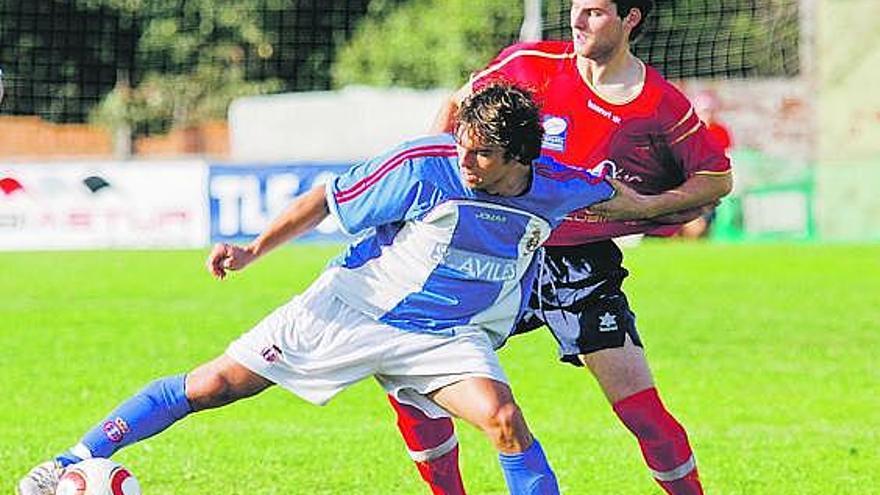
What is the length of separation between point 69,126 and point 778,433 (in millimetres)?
27579

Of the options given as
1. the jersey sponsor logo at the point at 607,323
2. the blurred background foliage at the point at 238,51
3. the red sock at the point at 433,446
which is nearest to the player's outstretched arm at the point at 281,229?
the red sock at the point at 433,446

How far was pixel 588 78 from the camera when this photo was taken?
6.48 m

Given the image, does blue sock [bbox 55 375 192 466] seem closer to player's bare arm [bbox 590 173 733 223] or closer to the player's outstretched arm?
the player's outstretched arm

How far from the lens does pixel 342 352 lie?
232 inches

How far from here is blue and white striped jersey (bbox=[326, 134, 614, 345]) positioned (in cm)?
571

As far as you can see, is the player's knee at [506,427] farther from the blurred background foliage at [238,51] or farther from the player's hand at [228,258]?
the blurred background foliage at [238,51]

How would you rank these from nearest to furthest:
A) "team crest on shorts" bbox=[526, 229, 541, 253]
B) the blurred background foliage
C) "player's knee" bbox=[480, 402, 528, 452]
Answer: "player's knee" bbox=[480, 402, 528, 452]
"team crest on shorts" bbox=[526, 229, 541, 253]
the blurred background foliage

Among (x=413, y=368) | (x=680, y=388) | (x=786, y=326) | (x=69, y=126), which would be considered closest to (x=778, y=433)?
(x=680, y=388)

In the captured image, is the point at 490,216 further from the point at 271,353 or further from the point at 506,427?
the point at 271,353

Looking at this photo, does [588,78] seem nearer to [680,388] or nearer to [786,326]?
[680,388]

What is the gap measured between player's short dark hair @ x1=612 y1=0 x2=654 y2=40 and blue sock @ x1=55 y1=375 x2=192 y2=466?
6.60ft

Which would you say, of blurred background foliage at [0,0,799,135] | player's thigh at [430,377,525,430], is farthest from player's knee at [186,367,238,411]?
blurred background foliage at [0,0,799,135]

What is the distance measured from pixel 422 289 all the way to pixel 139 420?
1075 millimetres

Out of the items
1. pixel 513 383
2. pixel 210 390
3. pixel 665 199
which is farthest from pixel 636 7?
pixel 513 383
